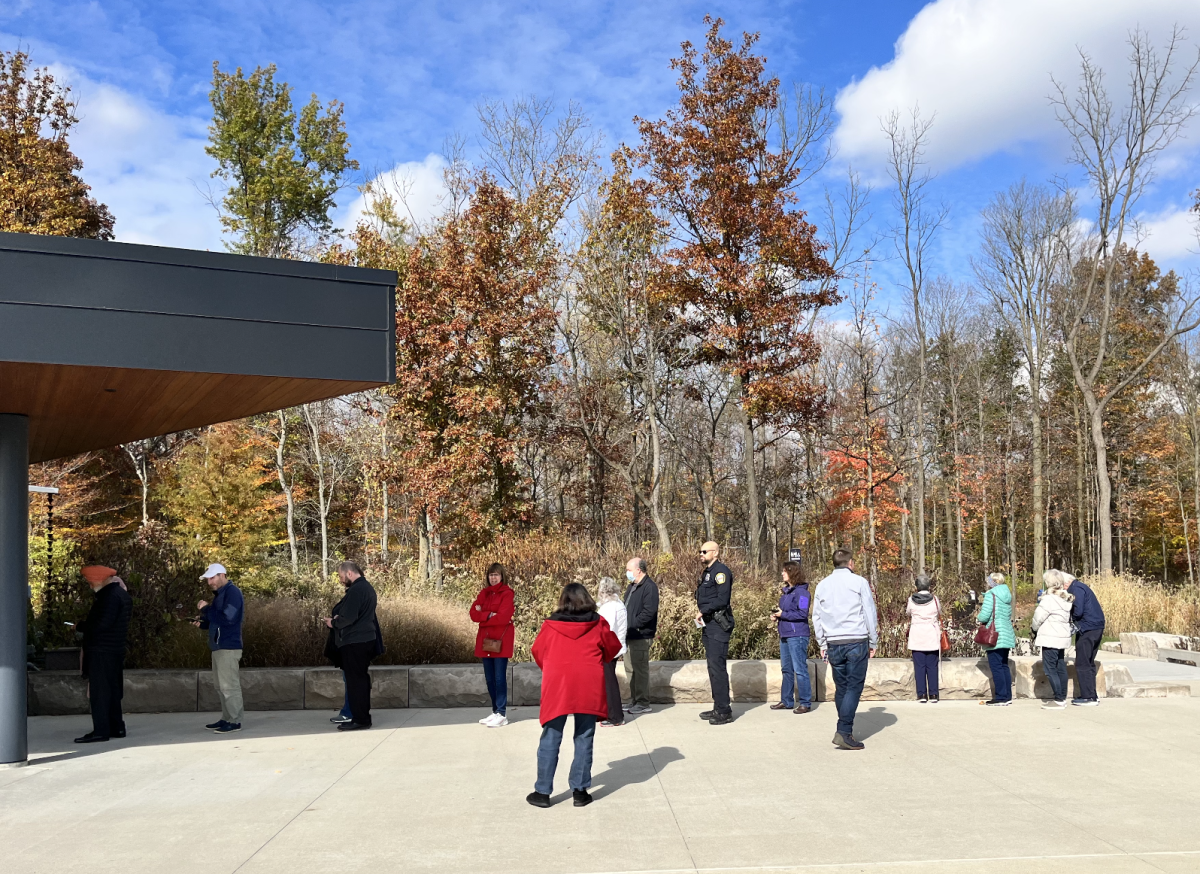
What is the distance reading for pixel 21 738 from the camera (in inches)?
314

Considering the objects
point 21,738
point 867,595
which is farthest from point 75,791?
point 867,595

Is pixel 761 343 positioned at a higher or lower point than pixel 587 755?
higher

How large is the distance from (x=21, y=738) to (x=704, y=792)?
5.81 m

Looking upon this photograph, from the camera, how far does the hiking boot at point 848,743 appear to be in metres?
8.55

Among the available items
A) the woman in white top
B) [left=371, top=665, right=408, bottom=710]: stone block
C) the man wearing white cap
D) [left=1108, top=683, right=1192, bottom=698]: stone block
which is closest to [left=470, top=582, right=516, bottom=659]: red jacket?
the woman in white top

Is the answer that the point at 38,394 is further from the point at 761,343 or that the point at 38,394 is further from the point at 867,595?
the point at 761,343

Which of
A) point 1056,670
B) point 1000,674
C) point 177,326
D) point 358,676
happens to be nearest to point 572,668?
point 358,676

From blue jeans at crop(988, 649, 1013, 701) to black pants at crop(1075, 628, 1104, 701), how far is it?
2.56ft

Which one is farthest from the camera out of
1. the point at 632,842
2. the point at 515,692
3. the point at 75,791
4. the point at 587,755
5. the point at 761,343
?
the point at 761,343

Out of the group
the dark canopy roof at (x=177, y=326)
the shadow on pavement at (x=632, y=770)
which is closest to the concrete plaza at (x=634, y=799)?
the shadow on pavement at (x=632, y=770)

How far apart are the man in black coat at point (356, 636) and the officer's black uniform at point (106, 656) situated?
204cm

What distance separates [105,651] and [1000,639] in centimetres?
962

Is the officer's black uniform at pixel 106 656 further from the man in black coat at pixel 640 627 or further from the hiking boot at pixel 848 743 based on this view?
the hiking boot at pixel 848 743

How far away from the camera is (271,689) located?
11.0m
